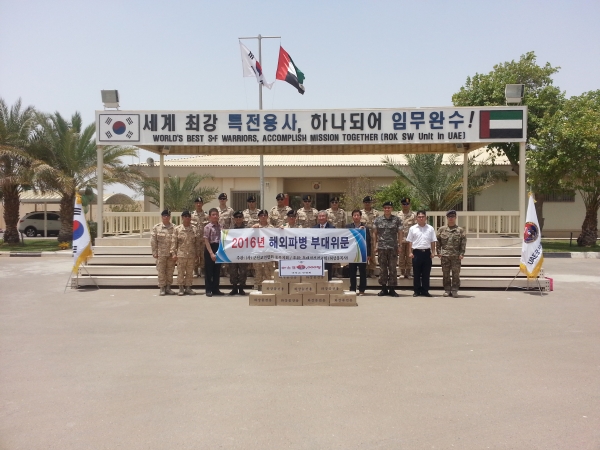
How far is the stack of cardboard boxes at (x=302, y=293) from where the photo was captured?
930 centimetres

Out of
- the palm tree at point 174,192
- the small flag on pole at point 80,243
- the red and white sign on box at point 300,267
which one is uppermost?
the palm tree at point 174,192

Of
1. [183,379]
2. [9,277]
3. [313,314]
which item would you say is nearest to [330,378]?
[183,379]

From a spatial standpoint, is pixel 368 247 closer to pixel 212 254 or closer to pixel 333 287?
pixel 333 287

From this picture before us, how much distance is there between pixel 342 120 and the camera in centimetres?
1211

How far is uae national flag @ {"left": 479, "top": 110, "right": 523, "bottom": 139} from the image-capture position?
→ 11.8 m

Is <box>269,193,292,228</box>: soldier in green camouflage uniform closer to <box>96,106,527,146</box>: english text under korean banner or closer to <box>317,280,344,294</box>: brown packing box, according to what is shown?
<box>96,106,527,146</box>: english text under korean banner

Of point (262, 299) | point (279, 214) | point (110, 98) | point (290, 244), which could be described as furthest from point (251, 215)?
point (110, 98)

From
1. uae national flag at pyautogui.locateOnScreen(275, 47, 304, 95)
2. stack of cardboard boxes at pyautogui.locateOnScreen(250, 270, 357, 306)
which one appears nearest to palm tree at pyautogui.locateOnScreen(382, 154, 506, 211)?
uae national flag at pyautogui.locateOnScreen(275, 47, 304, 95)

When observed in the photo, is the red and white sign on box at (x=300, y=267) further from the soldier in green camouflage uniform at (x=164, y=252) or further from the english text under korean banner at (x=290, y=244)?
the soldier in green camouflage uniform at (x=164, y=252)

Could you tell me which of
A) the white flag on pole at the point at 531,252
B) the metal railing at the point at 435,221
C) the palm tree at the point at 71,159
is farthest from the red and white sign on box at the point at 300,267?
the palm tree at the point at 71,159

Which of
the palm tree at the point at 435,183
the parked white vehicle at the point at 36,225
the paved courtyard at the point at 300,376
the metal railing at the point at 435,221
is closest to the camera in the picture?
the paved courtyard at the point at 300,376

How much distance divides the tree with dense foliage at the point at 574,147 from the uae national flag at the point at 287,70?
990cm

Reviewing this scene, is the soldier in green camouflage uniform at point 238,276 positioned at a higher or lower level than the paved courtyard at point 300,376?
higher

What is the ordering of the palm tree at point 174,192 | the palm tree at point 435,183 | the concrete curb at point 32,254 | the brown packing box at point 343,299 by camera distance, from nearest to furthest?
the brown packing box at point 343,299
the palm tree at point 435,183
the concrete curb at point 32,254
the palm tree at point 174,192
